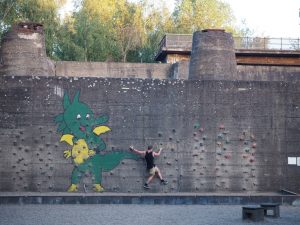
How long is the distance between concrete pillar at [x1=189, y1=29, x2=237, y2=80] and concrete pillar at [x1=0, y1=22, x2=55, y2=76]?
5119 millimetres

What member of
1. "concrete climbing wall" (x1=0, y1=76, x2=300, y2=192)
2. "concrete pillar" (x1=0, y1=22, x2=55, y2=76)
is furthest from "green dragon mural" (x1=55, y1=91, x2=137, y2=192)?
"concrete pillar" (x1=0, y1=22, x2=55, y2=76)

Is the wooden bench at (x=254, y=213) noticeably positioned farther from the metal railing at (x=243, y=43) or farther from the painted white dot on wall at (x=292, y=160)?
the metal railing at (x=243, y=43)

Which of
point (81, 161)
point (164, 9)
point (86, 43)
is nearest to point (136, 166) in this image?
point (81, 161)

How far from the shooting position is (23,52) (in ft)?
65.8

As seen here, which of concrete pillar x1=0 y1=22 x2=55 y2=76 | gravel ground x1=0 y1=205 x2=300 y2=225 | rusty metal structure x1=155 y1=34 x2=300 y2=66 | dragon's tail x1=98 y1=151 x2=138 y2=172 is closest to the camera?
gravel ground x1=0 y1=205 x2=300 y2=225

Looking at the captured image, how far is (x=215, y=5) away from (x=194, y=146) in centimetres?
3940

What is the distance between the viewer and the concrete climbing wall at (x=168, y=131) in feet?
61.0

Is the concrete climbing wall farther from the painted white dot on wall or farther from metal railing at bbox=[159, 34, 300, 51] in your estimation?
metal railing at bbox=[159, 34, 300, 51]

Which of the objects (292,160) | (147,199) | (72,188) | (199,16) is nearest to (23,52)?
(72,188)

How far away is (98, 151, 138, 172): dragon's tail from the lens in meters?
18.7

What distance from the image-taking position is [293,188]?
1920cm

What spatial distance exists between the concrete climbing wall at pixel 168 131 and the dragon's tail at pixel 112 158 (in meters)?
0.13

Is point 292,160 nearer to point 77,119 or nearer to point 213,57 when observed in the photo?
point 213,57

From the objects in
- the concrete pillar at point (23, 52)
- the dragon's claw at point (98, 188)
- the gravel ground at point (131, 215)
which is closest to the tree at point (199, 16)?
the concrete pillar at point (23, 52)
